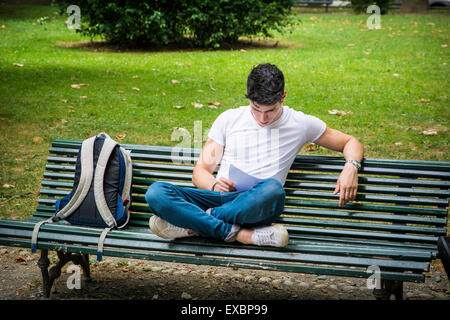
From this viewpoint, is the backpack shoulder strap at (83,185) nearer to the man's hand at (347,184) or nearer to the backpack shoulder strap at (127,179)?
the backpack shoulder strap at (127,179)

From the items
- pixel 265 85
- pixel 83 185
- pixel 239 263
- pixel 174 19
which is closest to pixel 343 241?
pixel 239 263

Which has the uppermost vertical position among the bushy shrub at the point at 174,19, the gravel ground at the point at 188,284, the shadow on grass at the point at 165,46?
the bushy shrub at the point at 174,19

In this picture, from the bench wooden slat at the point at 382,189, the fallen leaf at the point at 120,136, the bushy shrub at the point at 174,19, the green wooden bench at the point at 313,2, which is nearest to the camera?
the bench wooden slat at the point at 382,189

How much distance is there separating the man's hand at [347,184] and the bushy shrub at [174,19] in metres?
8.37

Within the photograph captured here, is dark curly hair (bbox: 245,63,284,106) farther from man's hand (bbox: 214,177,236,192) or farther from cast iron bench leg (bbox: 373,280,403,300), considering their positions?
cast iron bench leg (bbox: 373,280,403,300)

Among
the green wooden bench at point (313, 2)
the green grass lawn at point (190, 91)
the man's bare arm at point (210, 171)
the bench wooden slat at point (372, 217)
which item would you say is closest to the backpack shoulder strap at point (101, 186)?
the man's bare arm at point (210, 171)

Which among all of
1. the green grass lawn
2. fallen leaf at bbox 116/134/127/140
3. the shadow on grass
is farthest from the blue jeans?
the shadow on grass

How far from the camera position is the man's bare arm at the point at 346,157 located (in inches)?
127

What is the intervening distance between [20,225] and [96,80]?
18.3 ft

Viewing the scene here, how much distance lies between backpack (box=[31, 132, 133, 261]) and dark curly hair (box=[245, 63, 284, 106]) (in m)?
1.01

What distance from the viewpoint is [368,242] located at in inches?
127

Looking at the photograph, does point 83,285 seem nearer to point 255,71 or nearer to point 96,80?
point 255,71

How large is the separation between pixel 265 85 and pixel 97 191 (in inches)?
50.6

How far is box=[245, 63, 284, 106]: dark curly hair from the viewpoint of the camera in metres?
3.12
